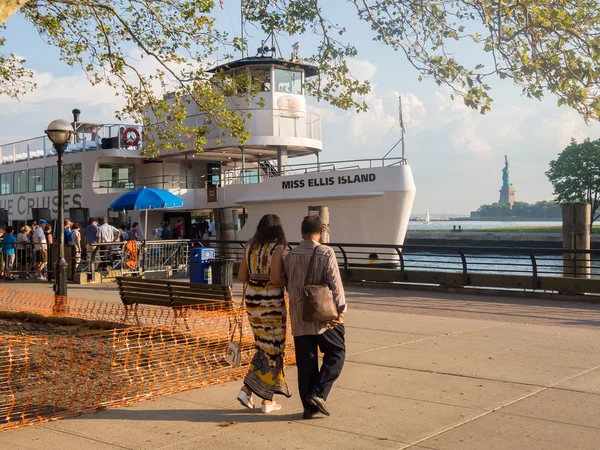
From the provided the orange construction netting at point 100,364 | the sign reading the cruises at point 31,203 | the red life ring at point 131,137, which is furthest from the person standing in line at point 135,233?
the orange construction netting at point 100,364

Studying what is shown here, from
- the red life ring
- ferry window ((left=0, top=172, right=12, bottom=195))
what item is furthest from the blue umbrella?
ferry window ((left=0, top=172, right=12, bottom=195))

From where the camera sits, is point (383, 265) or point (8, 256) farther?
point (383, 265)

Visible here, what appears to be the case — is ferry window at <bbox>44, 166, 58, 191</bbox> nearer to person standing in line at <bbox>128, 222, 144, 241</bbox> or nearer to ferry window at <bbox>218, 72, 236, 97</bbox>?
person standing in line at <bbox>128, 222, 144, 241</bbox>

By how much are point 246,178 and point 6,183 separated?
584 inches

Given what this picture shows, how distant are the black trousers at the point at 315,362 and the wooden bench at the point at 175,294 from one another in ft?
9.90

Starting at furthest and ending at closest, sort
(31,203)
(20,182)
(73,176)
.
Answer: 1. (20,182)
2. (31,203)
3. (73,176)

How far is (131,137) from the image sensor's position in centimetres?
3003

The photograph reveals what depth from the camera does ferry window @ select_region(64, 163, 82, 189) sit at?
31.1 m

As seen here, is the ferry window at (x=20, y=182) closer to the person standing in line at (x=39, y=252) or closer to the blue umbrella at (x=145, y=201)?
the blue umbrella at (x=145, y=201)

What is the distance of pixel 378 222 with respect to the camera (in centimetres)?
2355

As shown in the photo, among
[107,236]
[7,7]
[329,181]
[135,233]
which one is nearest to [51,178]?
[135,233]

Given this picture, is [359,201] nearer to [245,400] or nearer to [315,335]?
[245,400]

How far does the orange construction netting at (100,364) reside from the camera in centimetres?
624

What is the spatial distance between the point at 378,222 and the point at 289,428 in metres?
18.4
